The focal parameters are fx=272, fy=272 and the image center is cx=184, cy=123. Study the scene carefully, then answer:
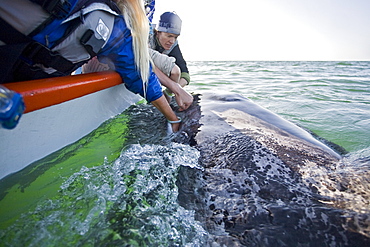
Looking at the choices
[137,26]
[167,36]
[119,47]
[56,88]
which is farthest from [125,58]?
[167,36]

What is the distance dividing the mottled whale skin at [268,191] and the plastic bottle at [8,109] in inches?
40.2

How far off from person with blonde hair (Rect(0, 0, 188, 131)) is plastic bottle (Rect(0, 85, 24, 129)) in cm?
101

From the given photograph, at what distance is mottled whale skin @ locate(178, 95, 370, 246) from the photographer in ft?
4.14

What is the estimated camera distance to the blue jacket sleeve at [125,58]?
2.12m

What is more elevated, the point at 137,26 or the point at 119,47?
the point at 137,26

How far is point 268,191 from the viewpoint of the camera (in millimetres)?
1540

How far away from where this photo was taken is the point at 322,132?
152 inches

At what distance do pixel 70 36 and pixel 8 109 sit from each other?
1184 mm

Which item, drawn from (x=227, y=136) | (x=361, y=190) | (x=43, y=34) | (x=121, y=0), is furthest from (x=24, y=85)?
(x=361, y=190)

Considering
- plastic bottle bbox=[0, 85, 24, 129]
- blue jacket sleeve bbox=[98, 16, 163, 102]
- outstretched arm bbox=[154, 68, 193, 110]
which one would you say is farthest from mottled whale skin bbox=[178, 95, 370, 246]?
plastic bottle bbox=[0, 85, 24, 129]

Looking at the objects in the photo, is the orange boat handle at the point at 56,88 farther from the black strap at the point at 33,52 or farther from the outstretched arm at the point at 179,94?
the outstretched arm at the point at 179,94

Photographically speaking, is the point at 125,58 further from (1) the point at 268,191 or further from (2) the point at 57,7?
(1) the point at 268,191

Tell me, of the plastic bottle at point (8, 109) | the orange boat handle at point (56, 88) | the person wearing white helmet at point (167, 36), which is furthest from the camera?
the person wearing white helmet at point (167, 36)

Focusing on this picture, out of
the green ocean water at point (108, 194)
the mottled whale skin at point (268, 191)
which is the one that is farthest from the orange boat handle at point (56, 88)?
the mottled whale skin at point (268, 191)
